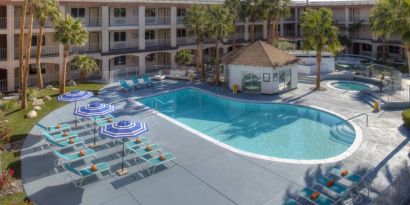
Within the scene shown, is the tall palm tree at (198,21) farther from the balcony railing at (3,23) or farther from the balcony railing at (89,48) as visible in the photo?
the balcony railing at (3,23)

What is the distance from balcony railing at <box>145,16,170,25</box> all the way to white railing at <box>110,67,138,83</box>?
647cm

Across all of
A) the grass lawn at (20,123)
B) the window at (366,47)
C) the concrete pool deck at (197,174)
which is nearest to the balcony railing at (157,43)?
the grass lawn at (20,123)

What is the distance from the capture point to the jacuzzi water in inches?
1379

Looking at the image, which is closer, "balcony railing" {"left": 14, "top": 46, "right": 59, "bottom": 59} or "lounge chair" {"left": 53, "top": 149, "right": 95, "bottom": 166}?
"lounge chair" {"left": 53, "top": 149, "right": 95, "bottom": 166}

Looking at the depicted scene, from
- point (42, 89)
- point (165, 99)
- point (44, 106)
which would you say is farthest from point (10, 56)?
point (165, 99)

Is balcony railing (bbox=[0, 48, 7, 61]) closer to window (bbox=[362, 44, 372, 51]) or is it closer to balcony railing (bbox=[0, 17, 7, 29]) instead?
balcony railing (bbox=[0, 17, 7, 29])

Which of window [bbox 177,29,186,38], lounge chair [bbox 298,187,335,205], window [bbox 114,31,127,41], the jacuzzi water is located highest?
window [bbox 177,29,186,38]

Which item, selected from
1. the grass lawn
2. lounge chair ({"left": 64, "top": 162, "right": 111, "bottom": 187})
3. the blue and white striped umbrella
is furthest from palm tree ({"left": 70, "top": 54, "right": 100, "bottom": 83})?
lounge chair ({"left": 64, "top": 162, "right": 111, "bottom": 187})

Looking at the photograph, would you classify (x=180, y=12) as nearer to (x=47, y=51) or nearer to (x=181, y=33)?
(x=181, y=33)

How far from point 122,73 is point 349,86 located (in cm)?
2649

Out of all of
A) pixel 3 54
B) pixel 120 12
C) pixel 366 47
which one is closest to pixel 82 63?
pixel 3 54

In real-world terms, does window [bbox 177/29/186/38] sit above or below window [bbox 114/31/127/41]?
above

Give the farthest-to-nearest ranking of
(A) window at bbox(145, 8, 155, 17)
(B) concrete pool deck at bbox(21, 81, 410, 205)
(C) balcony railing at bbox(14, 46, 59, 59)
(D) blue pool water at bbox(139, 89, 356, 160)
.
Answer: (A) window at bbox(145, 8, 155, 17)
(C) balcony railing at bbox(14, 46, 59, 59)
(D) blue pool water at bbox(139, 89, 356, 160)
(B) concrete pool deck at bbox(21, 81, 410, 205)

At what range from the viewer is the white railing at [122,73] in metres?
38.8
